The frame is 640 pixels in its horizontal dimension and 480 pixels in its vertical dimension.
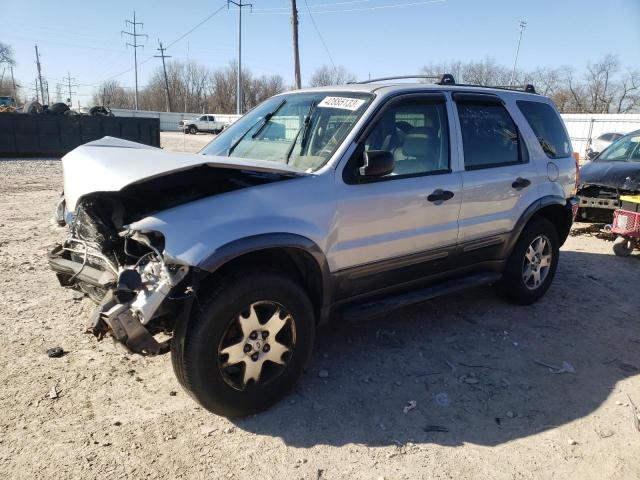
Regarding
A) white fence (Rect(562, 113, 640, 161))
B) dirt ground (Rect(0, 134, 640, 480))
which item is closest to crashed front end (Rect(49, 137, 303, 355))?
dirt ground (Rect(0, 134, 640, 480))

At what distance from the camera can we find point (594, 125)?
27.1m

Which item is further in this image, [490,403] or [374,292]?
[374,292]

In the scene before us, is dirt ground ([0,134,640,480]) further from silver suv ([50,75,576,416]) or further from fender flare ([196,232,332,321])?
fender flare ([196,232,332,321])

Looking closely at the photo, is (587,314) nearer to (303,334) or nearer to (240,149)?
(303,334)

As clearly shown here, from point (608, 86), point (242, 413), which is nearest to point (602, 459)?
point (242, 413)

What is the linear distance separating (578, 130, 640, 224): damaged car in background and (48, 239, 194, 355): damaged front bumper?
25.6 ft

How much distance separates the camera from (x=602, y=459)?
272cm

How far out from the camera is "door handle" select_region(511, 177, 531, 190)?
170 inches

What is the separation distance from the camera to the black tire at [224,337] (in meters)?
2.68

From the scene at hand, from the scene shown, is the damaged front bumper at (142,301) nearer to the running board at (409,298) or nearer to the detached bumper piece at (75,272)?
the detached bumper piece at (75,272)

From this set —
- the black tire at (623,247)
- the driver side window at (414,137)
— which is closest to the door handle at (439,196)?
the driver side window at (414,137)

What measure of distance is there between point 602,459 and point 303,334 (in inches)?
73.5

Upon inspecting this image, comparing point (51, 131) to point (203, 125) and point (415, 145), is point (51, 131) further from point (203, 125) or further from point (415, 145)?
point (203, 125)

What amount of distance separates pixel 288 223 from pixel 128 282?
0.97m
